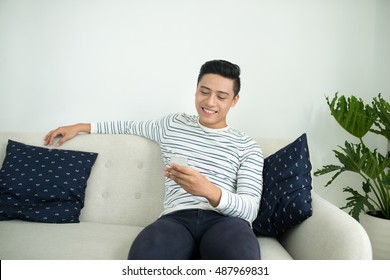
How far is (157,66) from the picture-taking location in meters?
2.12

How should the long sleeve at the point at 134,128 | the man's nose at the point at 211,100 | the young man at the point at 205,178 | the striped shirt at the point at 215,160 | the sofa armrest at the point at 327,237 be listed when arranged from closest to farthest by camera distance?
the sofa armrest at the point at 327,237 → the young man at the point at 205,178 → the striped shirt at the point at 215,160 → the man's nose at the point at 211,100 → the long sleeve at the point at 134,128

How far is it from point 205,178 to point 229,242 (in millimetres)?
230

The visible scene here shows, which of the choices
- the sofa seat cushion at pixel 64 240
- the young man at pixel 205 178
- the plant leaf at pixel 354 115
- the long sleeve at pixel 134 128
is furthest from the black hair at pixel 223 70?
the sofa seat cushion at pixel 64 240

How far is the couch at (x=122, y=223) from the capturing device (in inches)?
45.3

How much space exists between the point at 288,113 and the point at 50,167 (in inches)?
55.6

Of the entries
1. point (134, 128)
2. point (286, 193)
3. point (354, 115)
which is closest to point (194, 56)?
point (134, 128)

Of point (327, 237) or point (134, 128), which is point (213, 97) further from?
point (327, 237)

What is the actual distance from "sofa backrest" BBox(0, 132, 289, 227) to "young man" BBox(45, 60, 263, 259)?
0.07 m

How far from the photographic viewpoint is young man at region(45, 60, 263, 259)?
44.6 inches

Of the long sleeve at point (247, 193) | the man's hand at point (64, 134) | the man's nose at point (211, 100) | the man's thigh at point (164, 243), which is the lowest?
the man's thigh at point (164, 243)

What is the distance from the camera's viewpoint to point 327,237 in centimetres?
113

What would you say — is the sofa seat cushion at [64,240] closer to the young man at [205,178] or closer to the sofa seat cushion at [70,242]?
the sofa seat cushion at [70,242]

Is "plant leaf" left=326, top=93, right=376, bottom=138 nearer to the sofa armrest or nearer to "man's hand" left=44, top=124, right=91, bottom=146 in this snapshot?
the sofa armrest
